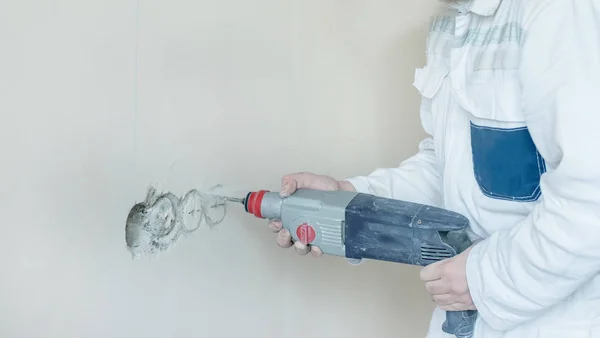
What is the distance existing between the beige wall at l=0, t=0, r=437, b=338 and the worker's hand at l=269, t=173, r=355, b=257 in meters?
0.15

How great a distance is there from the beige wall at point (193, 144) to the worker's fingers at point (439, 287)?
1.42 feet

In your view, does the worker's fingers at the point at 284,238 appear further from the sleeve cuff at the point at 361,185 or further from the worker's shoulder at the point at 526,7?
the worker's shoulder at the point at 526,7

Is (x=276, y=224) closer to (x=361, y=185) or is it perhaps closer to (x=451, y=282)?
(x=361, y=185)

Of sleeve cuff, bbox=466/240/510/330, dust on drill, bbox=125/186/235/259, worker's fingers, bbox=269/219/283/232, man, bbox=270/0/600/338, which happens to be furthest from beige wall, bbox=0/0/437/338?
sleeve cuff, bbox=466/240/510/330

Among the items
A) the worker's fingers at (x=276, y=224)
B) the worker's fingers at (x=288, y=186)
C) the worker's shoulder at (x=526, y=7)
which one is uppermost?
the worker's shoulder at (x=526, y=7)

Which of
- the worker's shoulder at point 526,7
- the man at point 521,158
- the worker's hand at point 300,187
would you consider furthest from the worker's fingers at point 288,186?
the worker's shoulder at point 526,7

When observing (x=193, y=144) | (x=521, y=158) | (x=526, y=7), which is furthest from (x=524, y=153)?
(x=193, y=144)

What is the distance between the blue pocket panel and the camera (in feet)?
2.35

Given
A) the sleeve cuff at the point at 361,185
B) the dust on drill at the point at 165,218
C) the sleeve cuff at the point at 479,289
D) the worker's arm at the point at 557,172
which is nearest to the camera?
the worker's arm at the point at 557,172

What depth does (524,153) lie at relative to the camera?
0.72 meters

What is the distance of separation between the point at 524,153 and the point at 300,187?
386 mm

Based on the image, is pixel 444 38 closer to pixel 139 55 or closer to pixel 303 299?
pixel 139 55

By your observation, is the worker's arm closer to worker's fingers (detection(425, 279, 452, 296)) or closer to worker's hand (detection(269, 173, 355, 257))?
worker's fingers (detection(425, 279, 452, 296))

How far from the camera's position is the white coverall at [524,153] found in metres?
0.60
